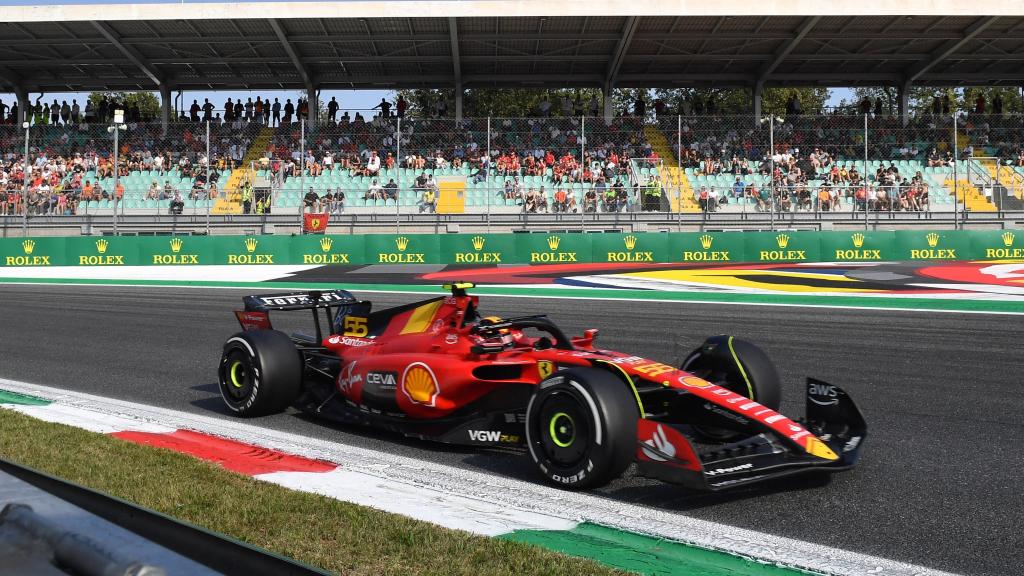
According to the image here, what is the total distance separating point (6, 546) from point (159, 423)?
13.8ft

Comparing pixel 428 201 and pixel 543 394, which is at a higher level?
pixel 428 201

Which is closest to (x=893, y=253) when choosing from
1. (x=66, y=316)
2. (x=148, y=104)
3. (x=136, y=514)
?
(x=66, y=316)

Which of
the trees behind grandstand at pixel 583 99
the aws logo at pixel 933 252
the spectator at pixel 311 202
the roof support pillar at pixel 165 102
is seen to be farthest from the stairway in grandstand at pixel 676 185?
→ the trees behind grandstand at pixel 583 99

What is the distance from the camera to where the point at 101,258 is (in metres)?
23.0

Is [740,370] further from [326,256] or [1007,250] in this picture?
[1007,250]

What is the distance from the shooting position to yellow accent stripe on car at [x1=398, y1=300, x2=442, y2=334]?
6.18 metres

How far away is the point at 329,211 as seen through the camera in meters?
24.4

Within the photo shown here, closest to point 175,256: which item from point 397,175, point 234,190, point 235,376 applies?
point 234,190

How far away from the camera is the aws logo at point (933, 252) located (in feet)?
72.7

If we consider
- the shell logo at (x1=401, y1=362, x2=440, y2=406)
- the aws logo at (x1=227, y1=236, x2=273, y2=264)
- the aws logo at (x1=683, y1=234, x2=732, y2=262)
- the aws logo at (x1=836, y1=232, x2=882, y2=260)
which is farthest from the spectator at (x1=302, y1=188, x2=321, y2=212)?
the shell logo at (x1=401, y1=362, x2=440, y2=406)

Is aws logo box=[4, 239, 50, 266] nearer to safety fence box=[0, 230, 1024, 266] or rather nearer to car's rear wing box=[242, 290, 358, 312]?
safety fence box=[0, 230, 1024, 266]

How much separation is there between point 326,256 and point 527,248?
4754mm

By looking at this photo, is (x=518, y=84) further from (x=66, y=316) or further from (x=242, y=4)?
(x=66, y=316)

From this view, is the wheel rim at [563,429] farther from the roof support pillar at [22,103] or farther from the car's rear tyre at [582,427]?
the roof support pillar at [22,103]
